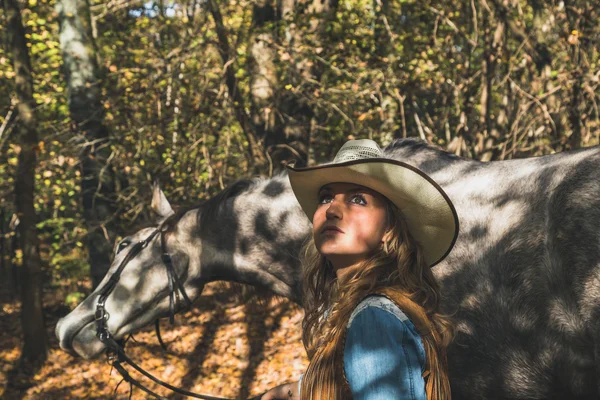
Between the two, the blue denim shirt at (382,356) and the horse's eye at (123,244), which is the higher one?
the blue denim shirt at (382,356)

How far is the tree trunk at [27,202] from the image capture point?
816cm

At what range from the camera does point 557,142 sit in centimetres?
711

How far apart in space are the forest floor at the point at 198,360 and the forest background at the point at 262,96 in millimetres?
58

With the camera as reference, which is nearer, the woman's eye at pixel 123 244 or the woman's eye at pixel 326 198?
the woman's eye at pixel 326 198

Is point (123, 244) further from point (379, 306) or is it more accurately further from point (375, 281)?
point (379, 306)

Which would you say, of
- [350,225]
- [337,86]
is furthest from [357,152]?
[337,86]

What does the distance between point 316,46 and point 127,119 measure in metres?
2.93

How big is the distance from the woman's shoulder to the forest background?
5.87 metres

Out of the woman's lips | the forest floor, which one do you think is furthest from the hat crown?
the forest floor

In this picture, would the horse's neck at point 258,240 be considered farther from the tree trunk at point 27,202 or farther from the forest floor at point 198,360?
the tree trunk at point 27,202

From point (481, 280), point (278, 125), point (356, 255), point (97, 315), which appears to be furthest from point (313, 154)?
point (356, 255)

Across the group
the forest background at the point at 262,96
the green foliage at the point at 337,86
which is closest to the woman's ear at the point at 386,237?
the green foliage at the point at 337,86

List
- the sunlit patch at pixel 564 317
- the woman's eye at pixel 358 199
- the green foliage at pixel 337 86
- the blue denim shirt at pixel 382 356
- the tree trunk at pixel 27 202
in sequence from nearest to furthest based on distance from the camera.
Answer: the blue denim shirt at pixel 382 356 < the woman's eye at pixel 358 199 < the sunlit patch at pixel 564 317 < the green foliage at pixel 337 86 < the tree trunk at pixel 27 202

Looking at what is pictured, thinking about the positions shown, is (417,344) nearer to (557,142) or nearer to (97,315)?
(97,315)
